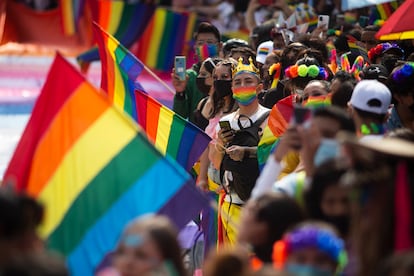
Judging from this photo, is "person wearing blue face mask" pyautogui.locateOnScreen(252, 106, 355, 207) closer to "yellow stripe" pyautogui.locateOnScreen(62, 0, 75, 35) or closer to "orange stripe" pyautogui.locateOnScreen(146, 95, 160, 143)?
"orange stripe" pyautogui.locateOnScreen(146, 95, 160, 143)

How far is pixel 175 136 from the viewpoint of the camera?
367 inches

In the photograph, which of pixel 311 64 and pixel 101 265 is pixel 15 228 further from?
pixel 311 64

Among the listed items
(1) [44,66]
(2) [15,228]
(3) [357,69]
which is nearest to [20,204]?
(2) [15,228]

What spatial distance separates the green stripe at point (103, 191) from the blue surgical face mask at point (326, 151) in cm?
100

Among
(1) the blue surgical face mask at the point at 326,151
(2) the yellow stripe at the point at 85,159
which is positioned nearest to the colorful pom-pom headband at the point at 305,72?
(2) the yellow stripe at the point at 85,159

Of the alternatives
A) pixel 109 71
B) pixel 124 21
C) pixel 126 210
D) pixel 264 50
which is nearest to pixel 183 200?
pixel 126 210

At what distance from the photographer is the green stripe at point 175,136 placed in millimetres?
9289

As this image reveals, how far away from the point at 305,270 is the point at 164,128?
464cm

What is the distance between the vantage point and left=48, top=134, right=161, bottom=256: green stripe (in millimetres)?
6211

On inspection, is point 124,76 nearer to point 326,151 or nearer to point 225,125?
point 225,125

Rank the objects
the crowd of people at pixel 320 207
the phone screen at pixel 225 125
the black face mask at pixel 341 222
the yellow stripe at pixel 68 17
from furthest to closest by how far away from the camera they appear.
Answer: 1. the yellow stripe at pixel 68 17
2. the phone screen at pixel 225 125
3. the black face mask at pixel 341 222
4. the crowd of people at pixel 320 207

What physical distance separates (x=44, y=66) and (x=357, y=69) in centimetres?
1371

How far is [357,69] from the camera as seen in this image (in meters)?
10.5

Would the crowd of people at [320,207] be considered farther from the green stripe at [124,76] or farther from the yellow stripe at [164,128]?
the green stripe at [124,76]
